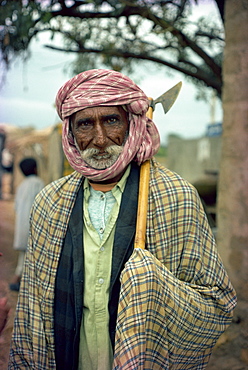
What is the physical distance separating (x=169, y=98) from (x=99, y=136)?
530mm

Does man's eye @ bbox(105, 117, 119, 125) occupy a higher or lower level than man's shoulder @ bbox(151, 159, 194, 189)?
higher

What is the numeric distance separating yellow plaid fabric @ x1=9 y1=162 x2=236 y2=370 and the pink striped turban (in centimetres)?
14

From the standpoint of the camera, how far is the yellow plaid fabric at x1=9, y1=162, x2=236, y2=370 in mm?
1706

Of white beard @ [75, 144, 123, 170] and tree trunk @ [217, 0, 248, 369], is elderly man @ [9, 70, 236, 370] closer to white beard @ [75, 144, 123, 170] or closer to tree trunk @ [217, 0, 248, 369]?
white beard @ [75, 144, 123, 170]

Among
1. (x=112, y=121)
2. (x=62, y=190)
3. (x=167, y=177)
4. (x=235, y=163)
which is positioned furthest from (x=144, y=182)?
(x=235, y=163)

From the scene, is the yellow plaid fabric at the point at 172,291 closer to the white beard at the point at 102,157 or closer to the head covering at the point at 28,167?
the white beard at the point at 102,157

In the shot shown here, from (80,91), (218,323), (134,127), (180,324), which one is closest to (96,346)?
(180,324)

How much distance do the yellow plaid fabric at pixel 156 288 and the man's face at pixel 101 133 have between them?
0.72 feet

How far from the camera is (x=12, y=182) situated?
67.9 ft

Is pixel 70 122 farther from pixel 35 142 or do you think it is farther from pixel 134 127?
pixel 35 142

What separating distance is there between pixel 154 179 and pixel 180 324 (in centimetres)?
70

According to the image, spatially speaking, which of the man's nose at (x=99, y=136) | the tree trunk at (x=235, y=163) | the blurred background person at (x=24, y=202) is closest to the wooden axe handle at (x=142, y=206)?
the man's nose at (x=99, y=136)

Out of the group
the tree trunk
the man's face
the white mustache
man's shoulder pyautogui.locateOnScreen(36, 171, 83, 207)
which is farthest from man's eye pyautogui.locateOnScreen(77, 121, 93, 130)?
the tree trunk

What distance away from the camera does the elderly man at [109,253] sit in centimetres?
188
